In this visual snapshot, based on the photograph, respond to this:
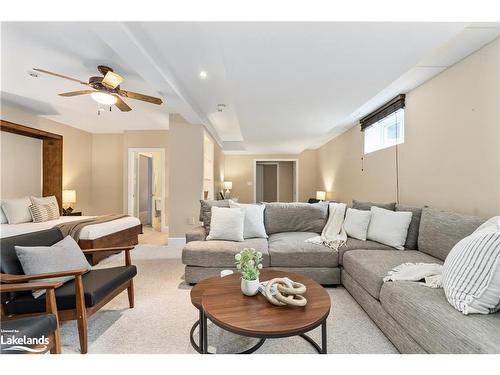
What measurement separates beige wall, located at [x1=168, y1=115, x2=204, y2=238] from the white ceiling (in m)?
0.72

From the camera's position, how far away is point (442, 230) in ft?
6.87

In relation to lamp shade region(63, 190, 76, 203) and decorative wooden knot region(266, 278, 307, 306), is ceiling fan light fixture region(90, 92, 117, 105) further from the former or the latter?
lamp shade region(63, 190, 76, 203)

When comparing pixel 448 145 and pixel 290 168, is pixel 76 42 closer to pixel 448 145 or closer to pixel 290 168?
pixel 448 145

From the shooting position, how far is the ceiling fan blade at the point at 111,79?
2415mm

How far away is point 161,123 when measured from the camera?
202 inches

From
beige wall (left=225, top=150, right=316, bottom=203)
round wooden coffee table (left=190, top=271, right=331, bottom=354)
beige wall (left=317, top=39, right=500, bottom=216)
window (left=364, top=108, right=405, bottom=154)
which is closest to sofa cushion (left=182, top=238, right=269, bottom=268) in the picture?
round wooden coffee table (left=190, top=271, right=331, bottom=354)

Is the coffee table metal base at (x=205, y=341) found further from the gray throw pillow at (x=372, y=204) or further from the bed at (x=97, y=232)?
the bed at (x=97, y=232)

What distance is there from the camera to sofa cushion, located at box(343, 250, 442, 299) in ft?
6.02

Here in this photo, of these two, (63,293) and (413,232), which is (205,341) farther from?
(413,232)

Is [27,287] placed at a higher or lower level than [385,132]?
lower

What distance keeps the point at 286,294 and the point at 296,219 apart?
1.92 metres

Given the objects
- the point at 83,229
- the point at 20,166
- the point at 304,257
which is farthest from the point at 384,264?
the point at 20,166
